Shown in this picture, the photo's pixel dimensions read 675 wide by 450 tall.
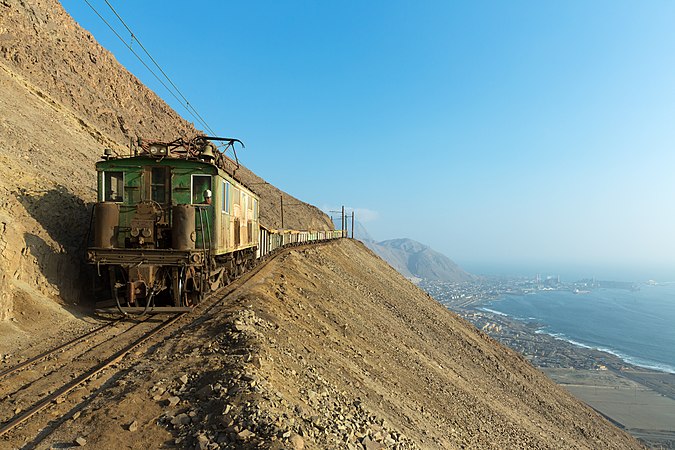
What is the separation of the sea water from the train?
101142 mm

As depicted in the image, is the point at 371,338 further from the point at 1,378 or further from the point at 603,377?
the point at 603,377

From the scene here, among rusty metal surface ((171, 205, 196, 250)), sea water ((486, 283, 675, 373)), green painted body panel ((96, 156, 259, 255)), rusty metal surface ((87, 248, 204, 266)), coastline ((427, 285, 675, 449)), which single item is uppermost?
green painted body panel ((96, 156, 259, 255))

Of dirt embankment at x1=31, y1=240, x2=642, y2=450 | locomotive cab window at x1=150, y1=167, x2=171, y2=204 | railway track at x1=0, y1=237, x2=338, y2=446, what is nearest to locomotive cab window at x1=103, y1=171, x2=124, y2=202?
locomotive cab window at x1=150, y1=167, x2=171, y2=204

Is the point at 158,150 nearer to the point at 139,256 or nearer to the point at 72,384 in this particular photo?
the point at 139,256

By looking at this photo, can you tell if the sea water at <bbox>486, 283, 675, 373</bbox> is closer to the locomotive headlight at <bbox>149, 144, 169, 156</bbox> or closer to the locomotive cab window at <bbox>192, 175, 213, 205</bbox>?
the locomotive cab window at <bbox>192, 175, 213, 205</bbox>

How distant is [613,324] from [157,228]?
521ft

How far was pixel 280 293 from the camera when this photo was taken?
1520 cm

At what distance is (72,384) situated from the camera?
6.89m

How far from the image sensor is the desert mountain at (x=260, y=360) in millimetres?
5668

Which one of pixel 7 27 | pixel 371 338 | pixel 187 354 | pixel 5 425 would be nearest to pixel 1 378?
pixel 5 425

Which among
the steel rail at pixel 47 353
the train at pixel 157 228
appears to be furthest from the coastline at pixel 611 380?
the steel rail at pixel 47 353

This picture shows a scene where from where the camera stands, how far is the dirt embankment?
217 inches

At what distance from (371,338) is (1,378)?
1222cm

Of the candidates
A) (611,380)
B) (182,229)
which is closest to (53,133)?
(182,229)
